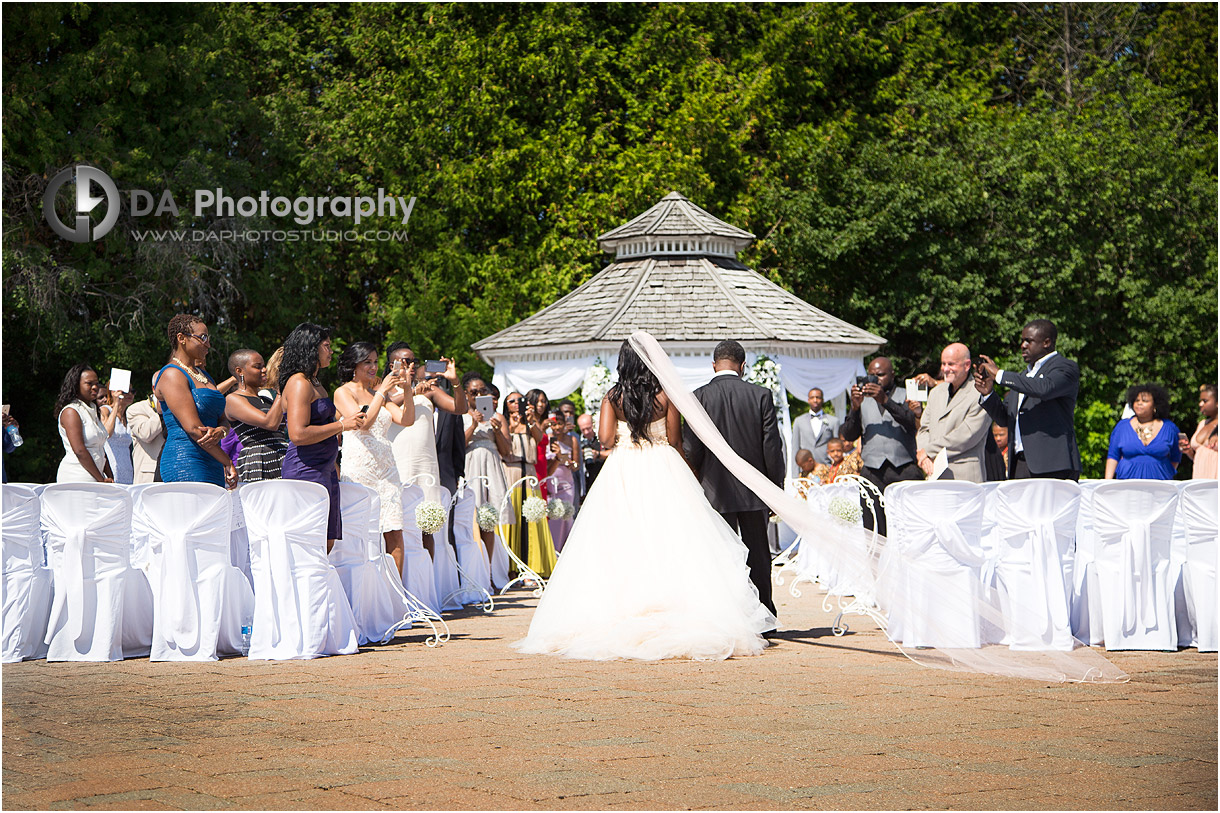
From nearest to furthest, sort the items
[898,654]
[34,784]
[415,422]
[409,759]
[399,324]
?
[34,784]
[409,759]
[898,654]
[415,422]
[399,324]

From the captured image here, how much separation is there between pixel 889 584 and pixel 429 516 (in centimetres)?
358

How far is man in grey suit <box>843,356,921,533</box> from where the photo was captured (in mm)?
10086

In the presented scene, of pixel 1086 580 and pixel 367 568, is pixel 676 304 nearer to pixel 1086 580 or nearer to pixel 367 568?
pixel 367 568

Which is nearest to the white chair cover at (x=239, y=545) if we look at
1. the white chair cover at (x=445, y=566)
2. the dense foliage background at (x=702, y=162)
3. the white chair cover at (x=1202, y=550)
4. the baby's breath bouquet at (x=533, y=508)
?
the white chair cover at (x=445, y=566)

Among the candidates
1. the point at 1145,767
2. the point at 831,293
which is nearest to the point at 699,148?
the point at 831,293

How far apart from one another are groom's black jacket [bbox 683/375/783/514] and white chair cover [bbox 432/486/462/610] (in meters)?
2.68

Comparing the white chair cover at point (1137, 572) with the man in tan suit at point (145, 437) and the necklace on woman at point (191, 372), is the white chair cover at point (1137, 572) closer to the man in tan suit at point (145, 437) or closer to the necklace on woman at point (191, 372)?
the necklace on woman at point (191, 372)

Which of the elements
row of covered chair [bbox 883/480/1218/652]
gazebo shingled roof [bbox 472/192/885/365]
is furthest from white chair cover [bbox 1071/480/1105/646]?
gazebo shingled roof [bbox 472/192/885/365]

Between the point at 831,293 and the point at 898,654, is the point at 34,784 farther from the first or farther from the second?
the point at 831,293

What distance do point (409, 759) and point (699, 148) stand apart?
25113mm

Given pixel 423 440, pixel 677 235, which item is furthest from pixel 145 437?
pixel 677 235

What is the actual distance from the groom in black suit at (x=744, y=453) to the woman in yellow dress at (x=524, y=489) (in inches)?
169

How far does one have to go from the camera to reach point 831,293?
29531mm

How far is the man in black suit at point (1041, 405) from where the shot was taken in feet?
26.6
